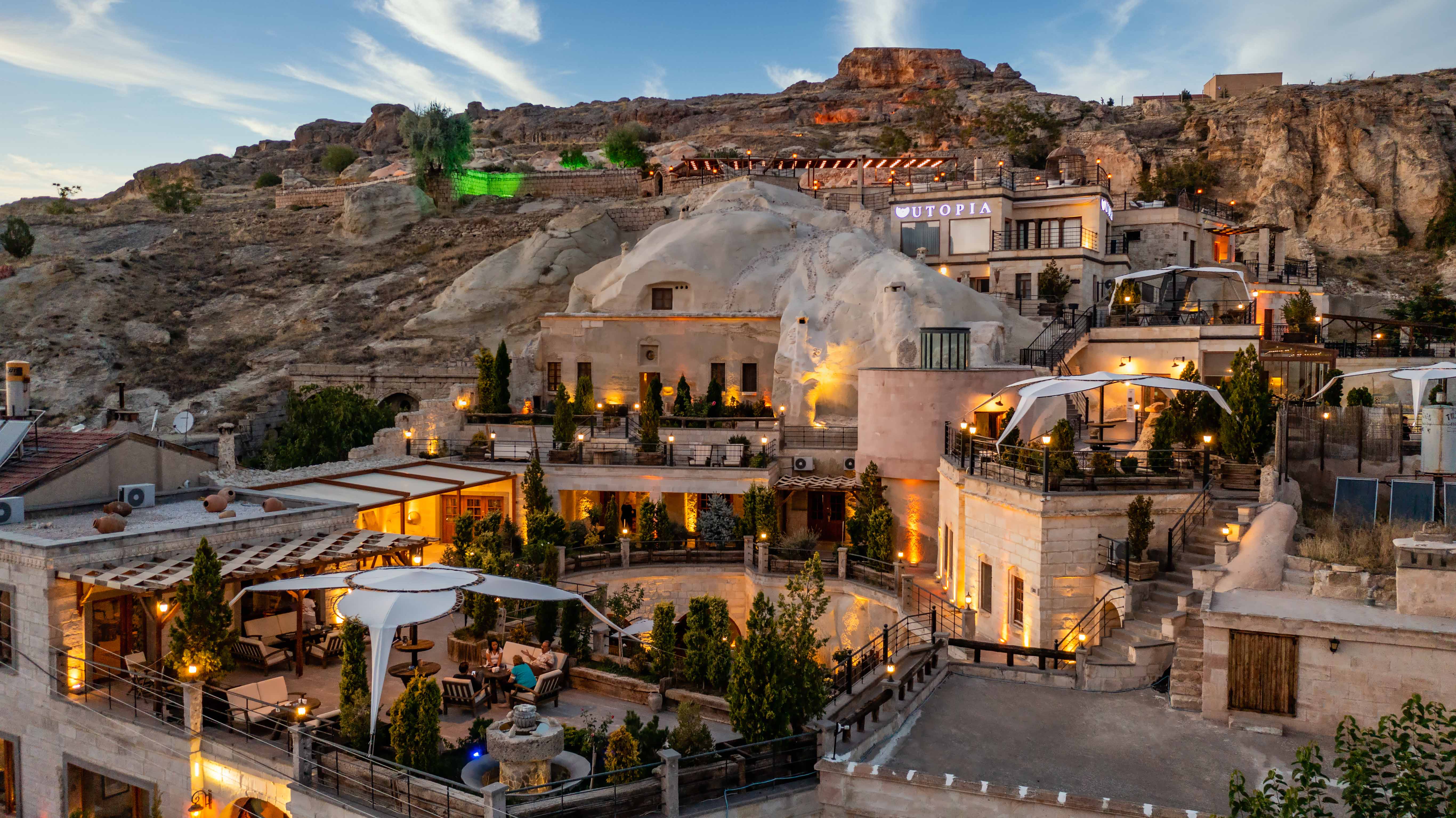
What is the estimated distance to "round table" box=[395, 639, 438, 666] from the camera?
56.9 feet

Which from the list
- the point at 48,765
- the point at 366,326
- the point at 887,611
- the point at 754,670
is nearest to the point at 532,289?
the point at 366,326

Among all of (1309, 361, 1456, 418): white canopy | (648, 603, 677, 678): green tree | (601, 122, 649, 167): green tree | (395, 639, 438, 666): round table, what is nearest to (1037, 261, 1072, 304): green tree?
(1309, 361, 1456, 418): white canopy

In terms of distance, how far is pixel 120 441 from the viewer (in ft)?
69.4

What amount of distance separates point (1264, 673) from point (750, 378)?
2543cm

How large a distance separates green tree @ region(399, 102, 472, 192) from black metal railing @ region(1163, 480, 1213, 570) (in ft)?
179

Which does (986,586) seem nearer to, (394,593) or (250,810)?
(394,593)

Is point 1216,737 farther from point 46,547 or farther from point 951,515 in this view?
point 46,547

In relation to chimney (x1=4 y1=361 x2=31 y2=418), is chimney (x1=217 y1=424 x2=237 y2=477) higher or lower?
lower

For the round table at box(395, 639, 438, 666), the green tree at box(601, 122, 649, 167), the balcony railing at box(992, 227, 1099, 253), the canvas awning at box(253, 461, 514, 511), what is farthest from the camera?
the green tree at box(601, 122, 649, 167)

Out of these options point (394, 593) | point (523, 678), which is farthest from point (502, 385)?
point (394, 593)

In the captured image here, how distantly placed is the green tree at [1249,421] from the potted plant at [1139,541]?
4.18 metres

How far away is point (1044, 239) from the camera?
1597 inches

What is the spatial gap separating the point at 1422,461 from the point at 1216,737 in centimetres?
976

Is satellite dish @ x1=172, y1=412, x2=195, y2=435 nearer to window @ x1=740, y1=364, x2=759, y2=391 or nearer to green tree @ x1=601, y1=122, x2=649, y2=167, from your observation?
window @ x1=740, y1=364, x2=759, y2=391
